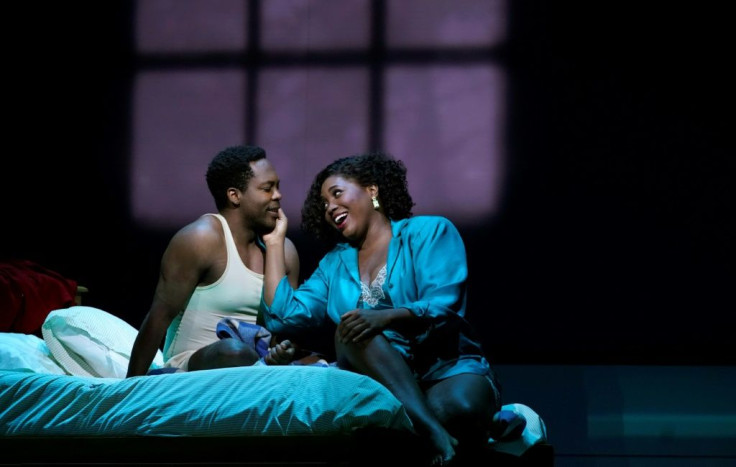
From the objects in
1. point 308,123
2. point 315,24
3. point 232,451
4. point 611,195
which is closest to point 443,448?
point 232,451

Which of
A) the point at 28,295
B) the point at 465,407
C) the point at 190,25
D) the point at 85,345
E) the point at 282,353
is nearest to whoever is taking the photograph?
the point at 465,407

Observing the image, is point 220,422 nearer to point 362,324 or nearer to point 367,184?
point 362,324

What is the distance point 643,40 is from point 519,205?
888mm

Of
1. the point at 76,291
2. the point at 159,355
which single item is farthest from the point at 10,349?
the point at 76,291

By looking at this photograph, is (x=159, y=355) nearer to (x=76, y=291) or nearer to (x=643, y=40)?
(x=76, y=291)

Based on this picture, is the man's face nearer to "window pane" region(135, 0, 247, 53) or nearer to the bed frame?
the bed frame

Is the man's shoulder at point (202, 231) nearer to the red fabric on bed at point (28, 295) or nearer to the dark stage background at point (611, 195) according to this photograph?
the red fabric on bed at point (28, 295)

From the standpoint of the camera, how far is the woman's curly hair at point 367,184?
2941 millimetres

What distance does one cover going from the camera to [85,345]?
9.71 ft

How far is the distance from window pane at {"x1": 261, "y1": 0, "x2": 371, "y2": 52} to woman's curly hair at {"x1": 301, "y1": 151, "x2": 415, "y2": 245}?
106cm

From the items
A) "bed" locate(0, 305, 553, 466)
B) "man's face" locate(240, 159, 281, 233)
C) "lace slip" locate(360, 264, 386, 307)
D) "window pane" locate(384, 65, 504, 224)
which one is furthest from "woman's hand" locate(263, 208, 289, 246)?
"window pane" locate(384, 65, 504, 224)

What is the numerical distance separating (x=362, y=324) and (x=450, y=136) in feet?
5.33

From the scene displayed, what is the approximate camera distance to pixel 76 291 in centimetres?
367

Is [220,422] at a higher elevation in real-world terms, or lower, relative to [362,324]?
lower
